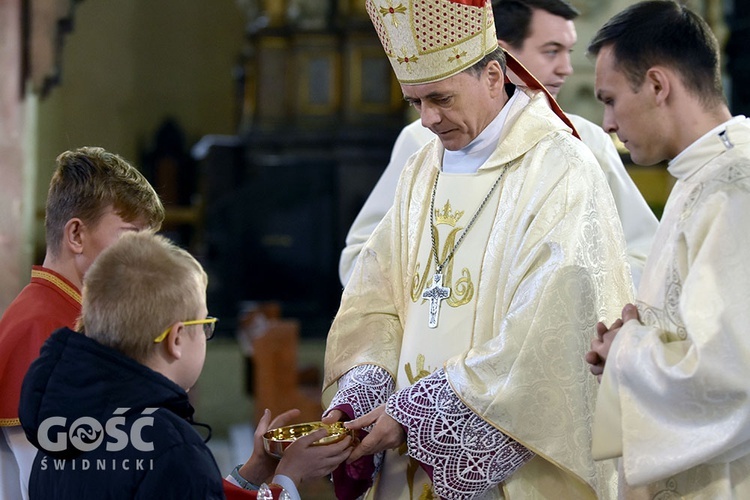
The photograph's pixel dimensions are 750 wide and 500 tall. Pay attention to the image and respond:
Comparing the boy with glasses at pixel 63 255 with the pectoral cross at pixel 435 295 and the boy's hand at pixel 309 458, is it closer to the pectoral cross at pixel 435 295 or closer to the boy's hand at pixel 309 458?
→ the boy's hand at pixel 309 458

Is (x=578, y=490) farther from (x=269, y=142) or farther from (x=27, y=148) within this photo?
(x=269, y=142)

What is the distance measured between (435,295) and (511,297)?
257mm

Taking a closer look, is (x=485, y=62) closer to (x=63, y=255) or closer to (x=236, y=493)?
(x=63, y=255)

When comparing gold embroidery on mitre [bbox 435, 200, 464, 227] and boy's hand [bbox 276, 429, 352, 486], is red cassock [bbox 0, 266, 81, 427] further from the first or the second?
gold embroidery on mitre [bbox 435, 200, 464, 227]

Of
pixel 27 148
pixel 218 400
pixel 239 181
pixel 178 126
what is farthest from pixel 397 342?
pixel 178 126

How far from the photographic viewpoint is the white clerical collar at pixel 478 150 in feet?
10.3

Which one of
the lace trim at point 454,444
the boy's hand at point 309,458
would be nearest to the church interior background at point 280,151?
the lace trim at point 454,444

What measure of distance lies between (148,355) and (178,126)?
14.8 meters

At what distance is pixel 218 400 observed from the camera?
971 centimetres

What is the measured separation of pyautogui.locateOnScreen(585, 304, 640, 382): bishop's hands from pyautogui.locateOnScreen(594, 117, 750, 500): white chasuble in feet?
0.09

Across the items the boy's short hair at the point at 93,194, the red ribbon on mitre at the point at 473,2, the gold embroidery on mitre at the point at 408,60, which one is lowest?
the boy's short hair at the point at 93,194

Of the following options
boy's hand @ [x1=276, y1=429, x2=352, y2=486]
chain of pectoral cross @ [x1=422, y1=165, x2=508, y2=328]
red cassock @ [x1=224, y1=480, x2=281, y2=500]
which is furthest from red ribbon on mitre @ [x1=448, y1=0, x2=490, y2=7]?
red cassock @ [x1=224, y1=480, x2=281, y2=500]

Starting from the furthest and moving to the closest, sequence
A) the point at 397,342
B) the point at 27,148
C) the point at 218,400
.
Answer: the point at 218,400
the point at 27,148
the point at 397,342

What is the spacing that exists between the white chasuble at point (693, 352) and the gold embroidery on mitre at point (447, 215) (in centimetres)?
68
